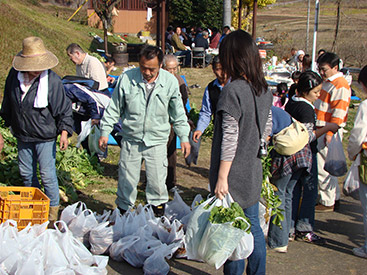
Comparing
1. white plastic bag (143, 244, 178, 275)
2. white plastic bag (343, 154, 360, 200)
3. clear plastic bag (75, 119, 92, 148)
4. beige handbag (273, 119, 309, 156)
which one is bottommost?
white plastic bag (143, 244, 178, 275)

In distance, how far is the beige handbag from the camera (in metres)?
4.10

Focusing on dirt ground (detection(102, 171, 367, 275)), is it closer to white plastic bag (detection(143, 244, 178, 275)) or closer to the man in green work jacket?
white plastic bag (detection(143, 244, 178, 275))

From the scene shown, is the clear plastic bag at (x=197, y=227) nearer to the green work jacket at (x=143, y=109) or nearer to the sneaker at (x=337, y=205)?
the green work jacket at (x=143, y=109)

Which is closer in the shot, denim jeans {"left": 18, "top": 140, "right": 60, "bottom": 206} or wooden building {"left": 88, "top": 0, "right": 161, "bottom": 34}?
denim jeans {"left": 18, "top": 140, "right": 60, "bottom": 206}

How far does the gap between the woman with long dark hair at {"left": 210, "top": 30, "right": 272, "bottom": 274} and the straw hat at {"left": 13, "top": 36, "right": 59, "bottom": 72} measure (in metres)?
1.76

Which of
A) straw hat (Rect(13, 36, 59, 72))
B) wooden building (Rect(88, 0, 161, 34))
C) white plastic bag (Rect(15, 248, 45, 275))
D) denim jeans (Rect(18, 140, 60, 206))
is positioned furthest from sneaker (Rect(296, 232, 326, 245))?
wooden building (Rect(88, 0, 161, 34))

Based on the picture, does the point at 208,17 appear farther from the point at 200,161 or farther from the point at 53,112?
the point at 53,112

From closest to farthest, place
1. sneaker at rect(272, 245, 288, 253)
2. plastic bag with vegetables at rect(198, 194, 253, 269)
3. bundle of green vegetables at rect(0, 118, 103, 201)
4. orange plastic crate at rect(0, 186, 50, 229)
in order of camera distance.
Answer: plastic bag with vegetables at rect(198, 194, 253, 269) → orange plastic crate at rect(0, 186, 50, 229) → sneaker at rect(272, 245, 288, 253) → bundle of green vegetables at rect(0, 118, 103, 201)

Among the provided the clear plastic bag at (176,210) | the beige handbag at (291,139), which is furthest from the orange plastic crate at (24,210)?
the beige handbag at (291,139)

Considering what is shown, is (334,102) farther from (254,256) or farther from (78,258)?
(78,258)

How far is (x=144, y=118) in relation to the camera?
4.44 meters

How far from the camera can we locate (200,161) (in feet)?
25.5

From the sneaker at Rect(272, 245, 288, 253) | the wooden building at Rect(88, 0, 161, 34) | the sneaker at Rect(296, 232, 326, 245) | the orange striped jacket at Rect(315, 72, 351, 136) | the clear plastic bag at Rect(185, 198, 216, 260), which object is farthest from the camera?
the wooden building at Rect(88, 0, 161, 34)

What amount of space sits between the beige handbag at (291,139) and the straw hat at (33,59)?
6.90 ft
